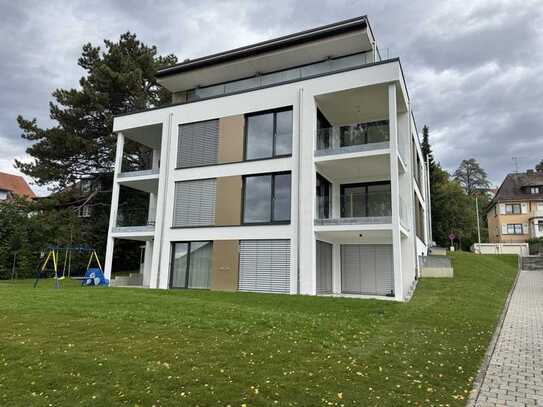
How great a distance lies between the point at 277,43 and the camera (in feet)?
60.4

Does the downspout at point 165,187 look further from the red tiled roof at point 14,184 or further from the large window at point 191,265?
the red tiled roof at point 14,184

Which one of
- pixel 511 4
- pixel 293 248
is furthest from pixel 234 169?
pixel 511 4

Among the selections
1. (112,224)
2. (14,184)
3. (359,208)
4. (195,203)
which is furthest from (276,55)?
(14,184)

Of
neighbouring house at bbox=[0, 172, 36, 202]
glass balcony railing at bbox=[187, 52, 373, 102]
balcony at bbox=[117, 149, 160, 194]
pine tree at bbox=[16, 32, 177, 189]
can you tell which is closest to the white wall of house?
glass balcony railing at bbox=[187, 52, 373, 102]

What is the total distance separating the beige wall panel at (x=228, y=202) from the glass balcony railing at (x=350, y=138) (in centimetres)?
392

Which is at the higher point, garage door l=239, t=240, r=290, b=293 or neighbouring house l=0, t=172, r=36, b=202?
neighbouring house l=0, t=172, r=36, b=202

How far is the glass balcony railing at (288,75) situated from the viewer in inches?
712

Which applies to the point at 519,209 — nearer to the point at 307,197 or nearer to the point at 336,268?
the point at 336,268

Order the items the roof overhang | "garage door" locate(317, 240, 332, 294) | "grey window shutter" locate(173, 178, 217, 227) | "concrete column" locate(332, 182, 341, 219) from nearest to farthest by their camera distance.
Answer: "garage door" locate(317, 240, 332, 294), the roof overhang, "concrete column" locate(332, 182, 341, 219), "grey window shutter" locate(173, 178, 217, 227)

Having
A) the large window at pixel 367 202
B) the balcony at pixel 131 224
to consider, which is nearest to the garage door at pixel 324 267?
the large window at pixel 367 202

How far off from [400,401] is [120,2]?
1267 centimetres

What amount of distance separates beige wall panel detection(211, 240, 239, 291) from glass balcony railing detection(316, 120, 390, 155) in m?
5.43

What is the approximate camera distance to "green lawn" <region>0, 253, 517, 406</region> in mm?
4652

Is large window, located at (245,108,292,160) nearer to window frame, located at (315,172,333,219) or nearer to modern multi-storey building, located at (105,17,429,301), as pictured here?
modern multi-storey building, located at (105,17,429,301)
